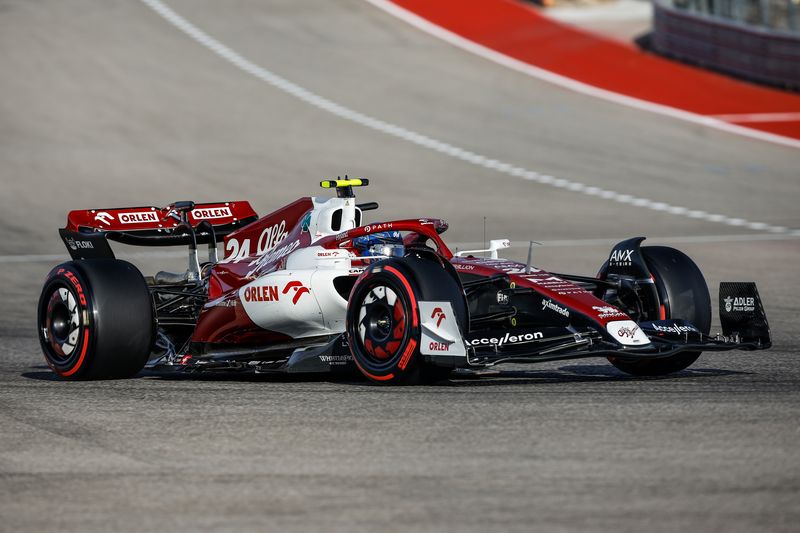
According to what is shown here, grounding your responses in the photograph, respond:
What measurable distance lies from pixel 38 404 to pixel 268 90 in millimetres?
22546

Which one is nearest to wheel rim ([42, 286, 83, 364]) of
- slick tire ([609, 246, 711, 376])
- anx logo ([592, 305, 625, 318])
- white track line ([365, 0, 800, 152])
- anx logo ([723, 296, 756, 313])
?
anx logo ([592, 305, 625, 318])

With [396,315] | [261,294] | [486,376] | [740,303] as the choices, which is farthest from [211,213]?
[740,303]

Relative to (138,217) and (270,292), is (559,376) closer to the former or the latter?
(270,292)

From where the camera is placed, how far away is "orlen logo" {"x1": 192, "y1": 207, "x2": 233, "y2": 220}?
12.0m

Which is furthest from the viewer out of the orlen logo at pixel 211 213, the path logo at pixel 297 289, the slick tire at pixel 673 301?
the orlen logo at pixel 211 213

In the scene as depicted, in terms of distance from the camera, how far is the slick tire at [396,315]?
8836 millimetres

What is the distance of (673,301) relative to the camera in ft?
32.4

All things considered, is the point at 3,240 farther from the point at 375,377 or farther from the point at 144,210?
the point at 375,377

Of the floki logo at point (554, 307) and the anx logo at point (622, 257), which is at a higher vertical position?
the anx logo at point (622, 257)

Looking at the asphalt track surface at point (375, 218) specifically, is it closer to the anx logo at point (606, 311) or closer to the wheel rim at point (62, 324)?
the wheel rim at point (62, 324)

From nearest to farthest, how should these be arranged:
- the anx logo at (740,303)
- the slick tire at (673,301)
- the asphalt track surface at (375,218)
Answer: the asphalt track surface at (375,218)
the anx logo at (740,303)
the slick tire at (673,301)

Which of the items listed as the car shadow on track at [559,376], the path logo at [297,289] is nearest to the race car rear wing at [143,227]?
the path logo at [297,289]

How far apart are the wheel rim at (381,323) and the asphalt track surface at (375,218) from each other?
0.30 metres

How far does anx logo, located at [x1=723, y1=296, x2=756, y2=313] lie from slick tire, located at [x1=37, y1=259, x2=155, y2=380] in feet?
12.7
